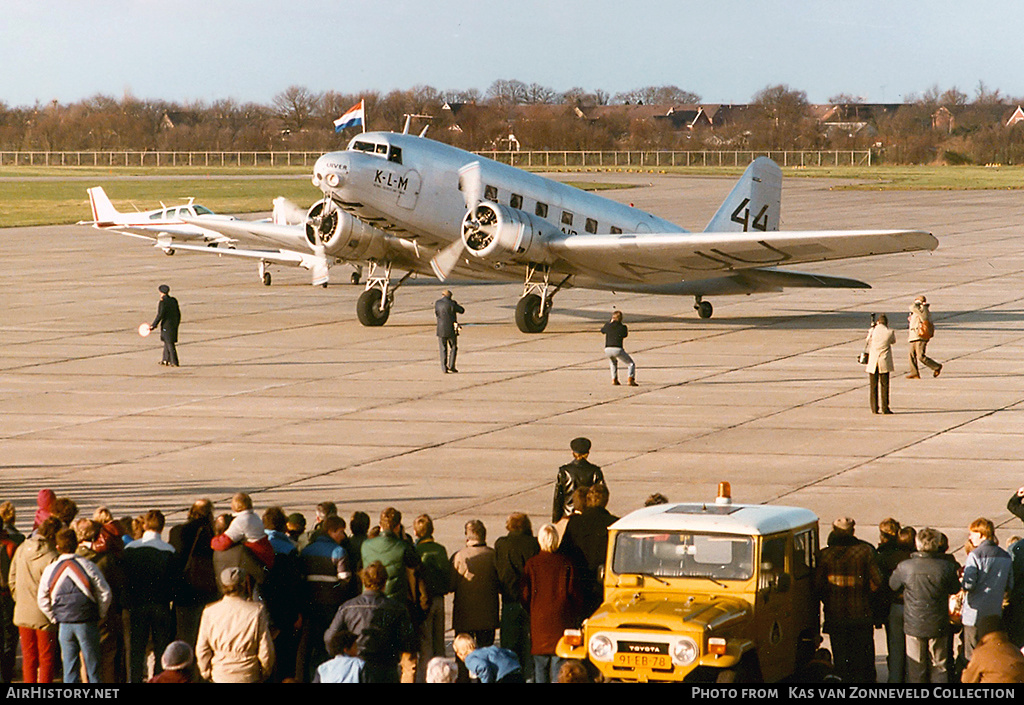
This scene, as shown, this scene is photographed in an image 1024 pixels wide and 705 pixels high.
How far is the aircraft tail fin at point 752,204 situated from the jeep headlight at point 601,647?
28908mm

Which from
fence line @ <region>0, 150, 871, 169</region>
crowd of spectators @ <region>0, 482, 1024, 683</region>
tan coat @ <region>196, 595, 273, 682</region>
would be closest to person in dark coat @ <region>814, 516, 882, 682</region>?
crowd of spectators @ <region>0, 482, 1024, 683</region>

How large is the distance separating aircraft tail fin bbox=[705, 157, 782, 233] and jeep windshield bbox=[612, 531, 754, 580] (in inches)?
1097

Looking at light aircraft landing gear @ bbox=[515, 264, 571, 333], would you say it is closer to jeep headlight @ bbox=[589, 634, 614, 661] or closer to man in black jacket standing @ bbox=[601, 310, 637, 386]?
man in black jacket standing @ bbox=[601, 310, 637, 386]

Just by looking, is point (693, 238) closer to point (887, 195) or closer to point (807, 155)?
point (887, 195)

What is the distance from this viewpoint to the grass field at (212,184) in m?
89.6

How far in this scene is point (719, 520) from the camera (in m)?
10.7

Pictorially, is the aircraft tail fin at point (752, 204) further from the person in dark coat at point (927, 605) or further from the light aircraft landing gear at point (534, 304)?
the person in dark coat at point (927, 605)

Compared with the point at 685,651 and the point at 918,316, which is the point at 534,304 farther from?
the point at 685,651

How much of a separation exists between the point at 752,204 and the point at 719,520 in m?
28.6

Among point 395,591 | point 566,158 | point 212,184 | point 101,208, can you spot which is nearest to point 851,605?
point 395,591

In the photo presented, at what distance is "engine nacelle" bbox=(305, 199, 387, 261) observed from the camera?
33.6m

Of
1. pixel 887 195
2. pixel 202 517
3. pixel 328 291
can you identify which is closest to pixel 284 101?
pixel 887 195

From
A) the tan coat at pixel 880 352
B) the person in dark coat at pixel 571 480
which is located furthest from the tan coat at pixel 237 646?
the tan coat at pixel 880 352

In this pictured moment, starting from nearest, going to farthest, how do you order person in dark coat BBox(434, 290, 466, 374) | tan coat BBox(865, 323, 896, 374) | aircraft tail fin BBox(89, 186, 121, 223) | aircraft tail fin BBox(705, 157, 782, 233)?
tan coat BBox(865, 323, 896, 374), person in dark coat BBox(434, 290, 466, 374), aircraft tail fin BBox(705, 157, 782, 233), aircraft tail fin BBox(89, 186, 121, 223)
